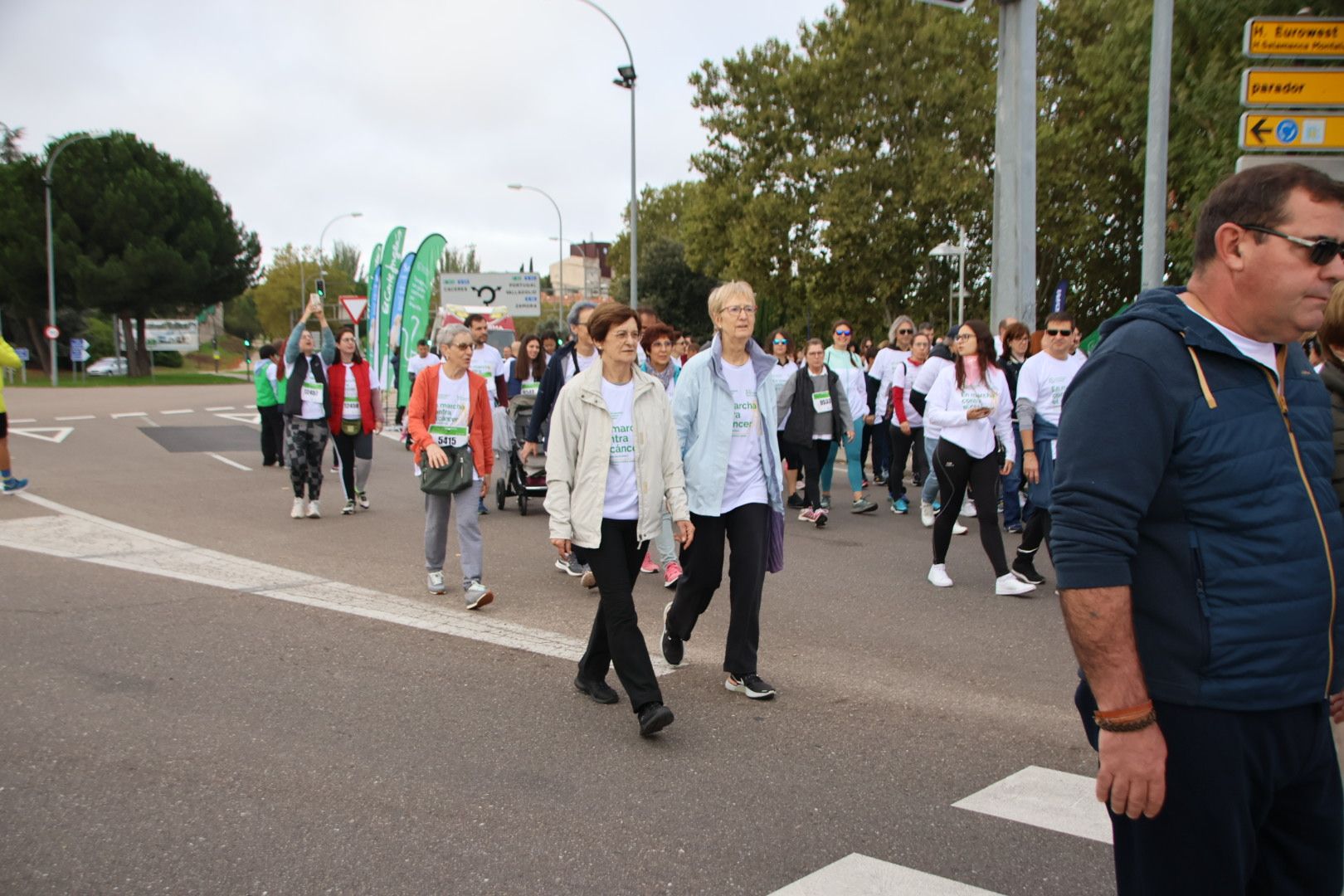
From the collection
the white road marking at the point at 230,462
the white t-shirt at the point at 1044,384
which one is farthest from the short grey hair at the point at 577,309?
the white road marking at the point at 230,462

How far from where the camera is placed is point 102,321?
76.7 meters

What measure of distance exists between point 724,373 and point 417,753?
2251 millimetres

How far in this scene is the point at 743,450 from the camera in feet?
17.8

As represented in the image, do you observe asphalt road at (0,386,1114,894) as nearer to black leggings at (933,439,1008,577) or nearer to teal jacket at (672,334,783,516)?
black leggings at (933,439,1008,577)

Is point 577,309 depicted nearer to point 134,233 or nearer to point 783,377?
point 783,377

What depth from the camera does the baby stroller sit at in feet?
38.5

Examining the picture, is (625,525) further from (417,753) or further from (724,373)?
(417,753)

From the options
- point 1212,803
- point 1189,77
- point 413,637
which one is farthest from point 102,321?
point 1212,803

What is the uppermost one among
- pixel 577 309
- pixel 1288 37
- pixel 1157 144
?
pixel 1288 37

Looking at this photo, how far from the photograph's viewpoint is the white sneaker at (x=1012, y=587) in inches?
302

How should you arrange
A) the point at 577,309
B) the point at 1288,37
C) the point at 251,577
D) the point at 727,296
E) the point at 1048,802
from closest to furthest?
the point at 1048,802, the point at 727,296, the point at 251,577, the point at 577,309, the point at 1288,37

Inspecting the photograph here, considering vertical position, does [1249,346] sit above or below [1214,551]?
above

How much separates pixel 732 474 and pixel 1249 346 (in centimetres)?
339

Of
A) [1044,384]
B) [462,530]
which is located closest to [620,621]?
[462,530]
